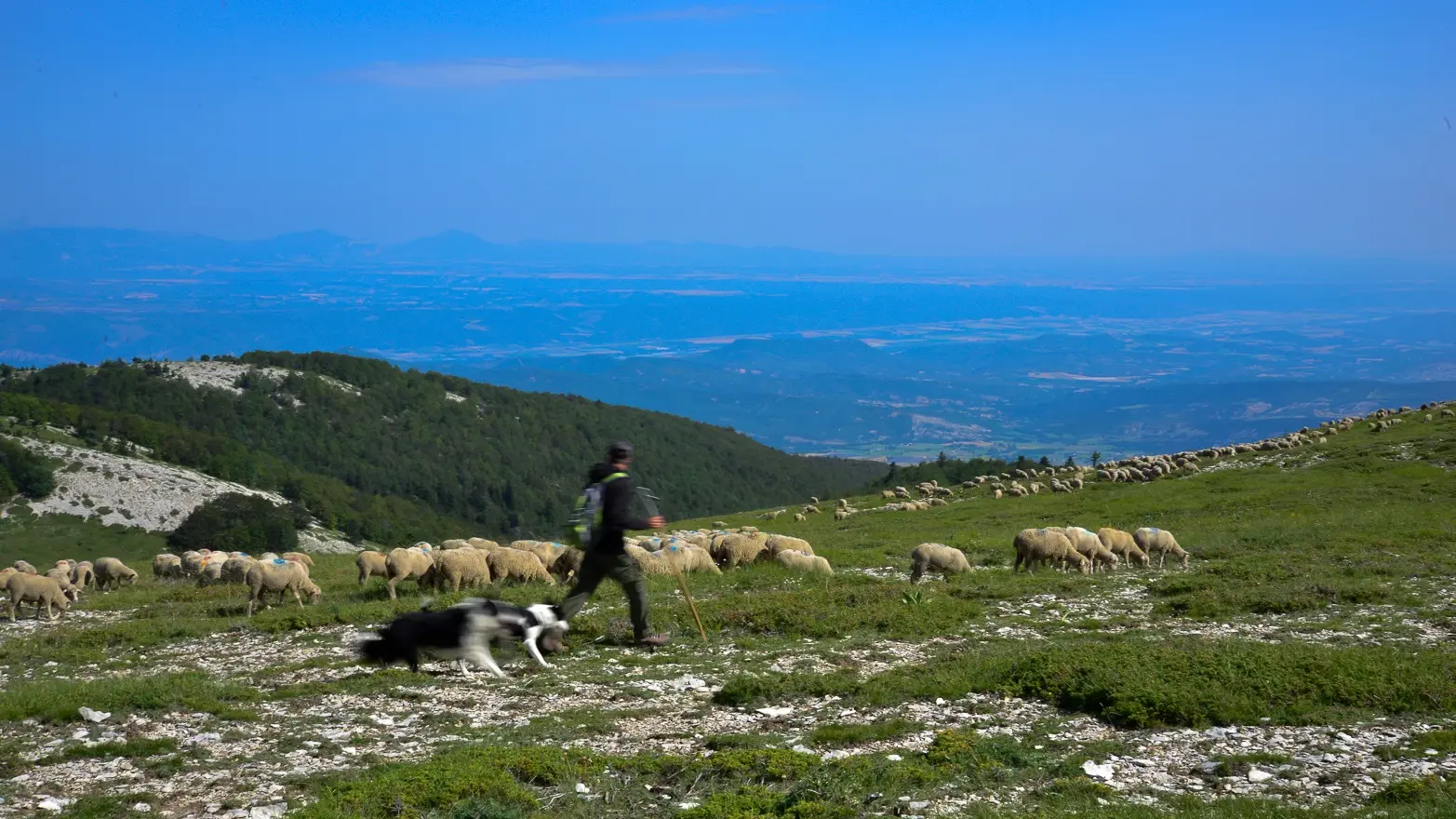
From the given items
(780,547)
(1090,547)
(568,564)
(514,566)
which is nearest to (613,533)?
(514,566)

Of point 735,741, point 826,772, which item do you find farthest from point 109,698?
point 826,772

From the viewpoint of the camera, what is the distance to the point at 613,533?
13.2 metres

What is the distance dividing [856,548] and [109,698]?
22.7 meters

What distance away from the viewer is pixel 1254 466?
46781mm

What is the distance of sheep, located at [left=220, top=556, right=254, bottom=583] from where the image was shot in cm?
2625

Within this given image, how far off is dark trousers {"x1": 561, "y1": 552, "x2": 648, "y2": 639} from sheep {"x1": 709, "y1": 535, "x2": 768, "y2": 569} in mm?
11379

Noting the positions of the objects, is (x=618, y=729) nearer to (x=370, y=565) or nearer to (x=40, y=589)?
(x=370, y=565)

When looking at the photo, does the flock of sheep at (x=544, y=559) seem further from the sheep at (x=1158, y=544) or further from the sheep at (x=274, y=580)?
the sheep at (x=1158, y=544)

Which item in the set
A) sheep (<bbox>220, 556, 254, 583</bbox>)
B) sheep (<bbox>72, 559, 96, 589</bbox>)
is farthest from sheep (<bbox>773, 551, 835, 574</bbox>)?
sheep (<bbox>72, 559, 96, 589</bbox>)

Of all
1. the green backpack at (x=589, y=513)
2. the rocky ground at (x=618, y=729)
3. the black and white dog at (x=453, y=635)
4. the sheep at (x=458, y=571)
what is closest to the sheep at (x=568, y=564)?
the sheep at (x=458, y=571)

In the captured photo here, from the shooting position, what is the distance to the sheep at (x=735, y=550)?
25.8 m

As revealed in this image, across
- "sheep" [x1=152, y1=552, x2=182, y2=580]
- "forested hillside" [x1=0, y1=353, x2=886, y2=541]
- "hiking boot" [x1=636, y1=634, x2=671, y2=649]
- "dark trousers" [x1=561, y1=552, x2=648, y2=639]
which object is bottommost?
"forested hillside" [x1=0, y1=353, x2=886, y2=541]

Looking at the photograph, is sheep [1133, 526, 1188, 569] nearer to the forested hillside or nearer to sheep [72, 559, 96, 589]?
sheep [72, 559, 96, 589]

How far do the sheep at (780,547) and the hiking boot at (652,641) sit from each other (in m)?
10.5
